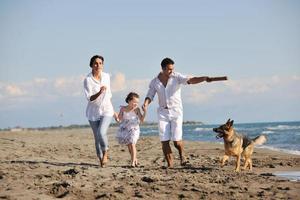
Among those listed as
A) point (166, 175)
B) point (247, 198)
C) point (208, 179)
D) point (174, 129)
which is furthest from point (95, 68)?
point (247, 198)

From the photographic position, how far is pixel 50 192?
670 centimetres

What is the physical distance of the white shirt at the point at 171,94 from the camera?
28.8ft

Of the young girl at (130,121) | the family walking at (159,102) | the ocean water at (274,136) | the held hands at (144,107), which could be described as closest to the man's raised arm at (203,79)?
the family walking at (159,102)

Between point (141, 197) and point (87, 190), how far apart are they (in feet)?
2.77

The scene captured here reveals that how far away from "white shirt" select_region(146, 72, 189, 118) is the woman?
36.7 inches

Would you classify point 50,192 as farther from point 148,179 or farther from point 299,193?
point 299,193

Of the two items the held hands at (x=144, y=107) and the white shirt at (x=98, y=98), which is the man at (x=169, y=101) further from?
the white shirt at (x=98, y=98)

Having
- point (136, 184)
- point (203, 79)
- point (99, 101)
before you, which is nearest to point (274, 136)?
point (203, 79)

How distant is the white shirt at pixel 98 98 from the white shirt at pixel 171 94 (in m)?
0.91

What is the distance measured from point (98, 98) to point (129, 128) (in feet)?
3.33

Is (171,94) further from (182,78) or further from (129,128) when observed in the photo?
(129,128)

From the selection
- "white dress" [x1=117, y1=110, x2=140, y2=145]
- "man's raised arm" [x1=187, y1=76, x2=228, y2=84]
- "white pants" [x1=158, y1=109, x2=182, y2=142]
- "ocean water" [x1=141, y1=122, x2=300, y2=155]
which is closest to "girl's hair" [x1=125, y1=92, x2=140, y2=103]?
"white dress" [x1=117, y1=110, x2=140, y2=145]

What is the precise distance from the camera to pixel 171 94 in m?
8.83

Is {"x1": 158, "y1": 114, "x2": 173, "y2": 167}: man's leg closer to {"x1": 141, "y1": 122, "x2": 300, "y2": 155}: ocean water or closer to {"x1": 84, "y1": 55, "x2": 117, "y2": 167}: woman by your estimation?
{"x1": 84, "y1": 55, "x2": 117, "y2": 167}: woman
